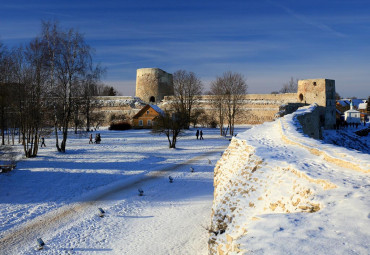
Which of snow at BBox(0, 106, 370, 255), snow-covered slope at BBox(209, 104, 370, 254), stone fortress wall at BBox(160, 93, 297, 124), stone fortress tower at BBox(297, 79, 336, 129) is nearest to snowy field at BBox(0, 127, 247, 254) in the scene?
snow at BBox(0, 106, 370, 255)

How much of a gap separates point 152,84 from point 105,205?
41931mm

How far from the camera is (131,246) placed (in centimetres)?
782

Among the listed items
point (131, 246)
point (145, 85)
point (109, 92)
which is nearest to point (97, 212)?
point (131, 246)

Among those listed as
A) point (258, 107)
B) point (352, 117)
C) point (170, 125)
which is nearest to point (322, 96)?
point (258, 107)

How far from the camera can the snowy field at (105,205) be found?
7.95 meters

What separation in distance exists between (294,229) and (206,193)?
25.4ft

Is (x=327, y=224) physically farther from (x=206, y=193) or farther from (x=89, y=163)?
(x=89, y=163)

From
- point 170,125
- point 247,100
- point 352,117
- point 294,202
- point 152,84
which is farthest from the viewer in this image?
point 352,117

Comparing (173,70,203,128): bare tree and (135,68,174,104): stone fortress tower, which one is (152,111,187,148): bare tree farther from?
(135,68,174,104): stone fortress tower

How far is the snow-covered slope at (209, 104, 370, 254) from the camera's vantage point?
4.09m

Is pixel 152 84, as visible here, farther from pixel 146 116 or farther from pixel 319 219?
pixel 319 219

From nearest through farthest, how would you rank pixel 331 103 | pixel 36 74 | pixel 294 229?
1. pixel 294 229
2. pixel 36 74
3. pixel 331 103

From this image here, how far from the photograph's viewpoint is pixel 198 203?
428 inches

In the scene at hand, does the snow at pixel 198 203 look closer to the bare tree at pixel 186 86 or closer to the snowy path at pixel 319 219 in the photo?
the snowy path at pixel 319 219
